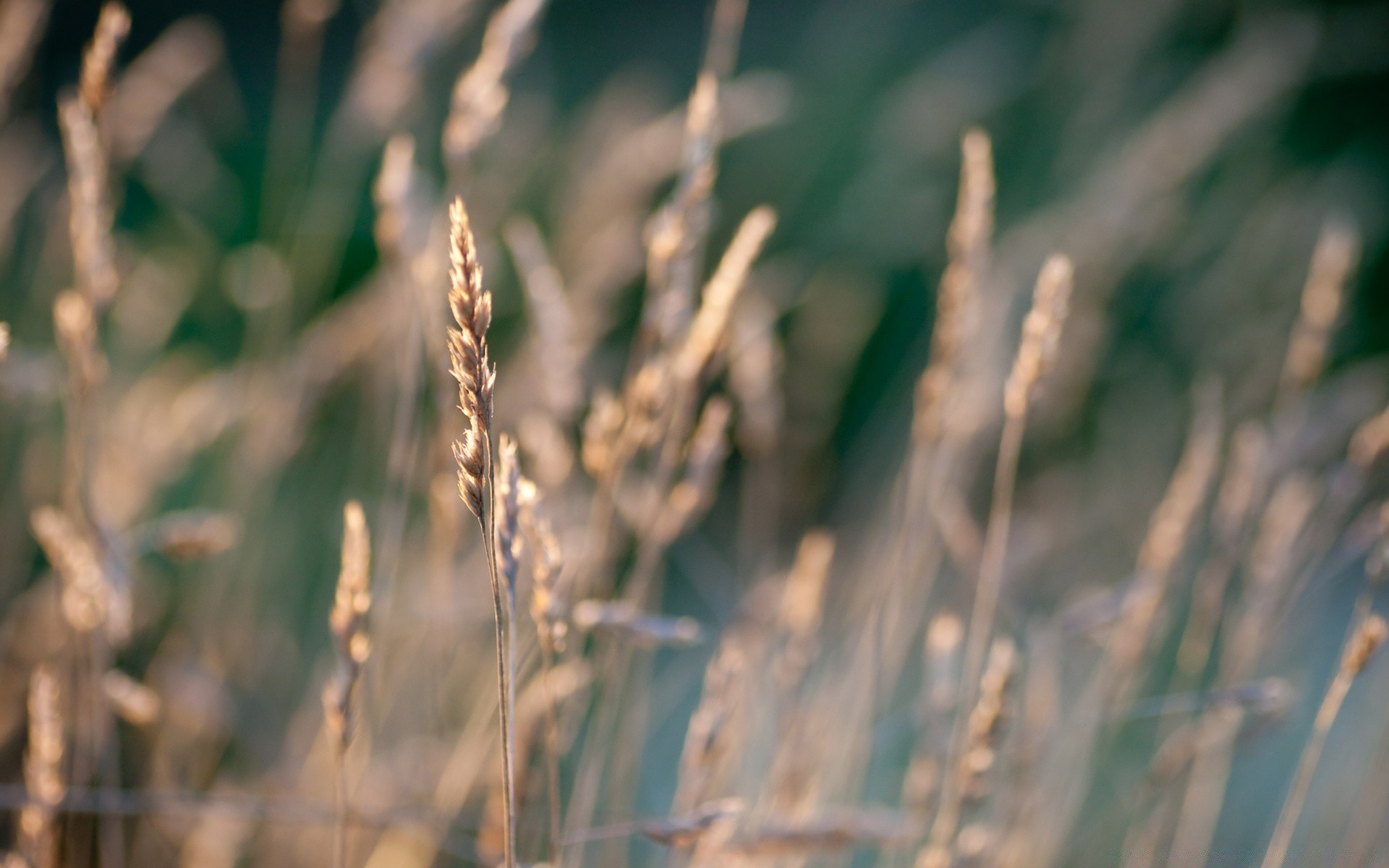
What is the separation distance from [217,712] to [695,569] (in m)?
1.28

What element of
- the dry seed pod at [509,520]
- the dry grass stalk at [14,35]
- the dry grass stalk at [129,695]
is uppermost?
the dry grass stalk at [14,35]

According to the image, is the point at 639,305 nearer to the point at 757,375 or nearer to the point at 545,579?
the point at 757,375

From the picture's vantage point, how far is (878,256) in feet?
8.57

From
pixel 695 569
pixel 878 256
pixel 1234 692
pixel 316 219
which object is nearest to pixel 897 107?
pixel 878 256

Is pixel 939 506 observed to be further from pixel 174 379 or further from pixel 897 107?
pixel 897 107

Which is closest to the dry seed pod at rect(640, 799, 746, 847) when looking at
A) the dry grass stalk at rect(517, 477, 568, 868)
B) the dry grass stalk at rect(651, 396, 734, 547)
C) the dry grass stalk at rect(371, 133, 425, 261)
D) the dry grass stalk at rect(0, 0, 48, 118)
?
the dry grass stalk at rect(517, 477, 568, 868)

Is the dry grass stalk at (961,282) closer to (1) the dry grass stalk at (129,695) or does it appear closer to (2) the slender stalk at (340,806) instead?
(2) the slender stalk at (340,806)

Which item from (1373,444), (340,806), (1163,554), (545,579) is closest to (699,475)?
(545,579)

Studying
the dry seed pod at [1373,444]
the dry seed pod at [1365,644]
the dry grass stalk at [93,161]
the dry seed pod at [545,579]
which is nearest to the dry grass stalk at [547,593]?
the dry seed pod at [545,579]

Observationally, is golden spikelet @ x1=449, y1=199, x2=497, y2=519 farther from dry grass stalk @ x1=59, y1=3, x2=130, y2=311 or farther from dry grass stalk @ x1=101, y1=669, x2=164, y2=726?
dry grass stalk @ x1=101, y1=669, x2=164, y2=726

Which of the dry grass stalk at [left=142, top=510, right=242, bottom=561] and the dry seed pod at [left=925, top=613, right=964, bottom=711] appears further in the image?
the dry seed pod at [left=925, top=613, right=964, bottom=711]

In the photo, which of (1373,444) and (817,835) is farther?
(1373,444)

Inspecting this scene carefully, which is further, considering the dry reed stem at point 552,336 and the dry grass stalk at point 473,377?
the dry reed stem at point 552,336

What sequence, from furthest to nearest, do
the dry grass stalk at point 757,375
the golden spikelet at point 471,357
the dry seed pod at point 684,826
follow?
the dry grass stalk at point 757,375, the dry seed pod at point 684,826, the golden spikelet at point 471,357
